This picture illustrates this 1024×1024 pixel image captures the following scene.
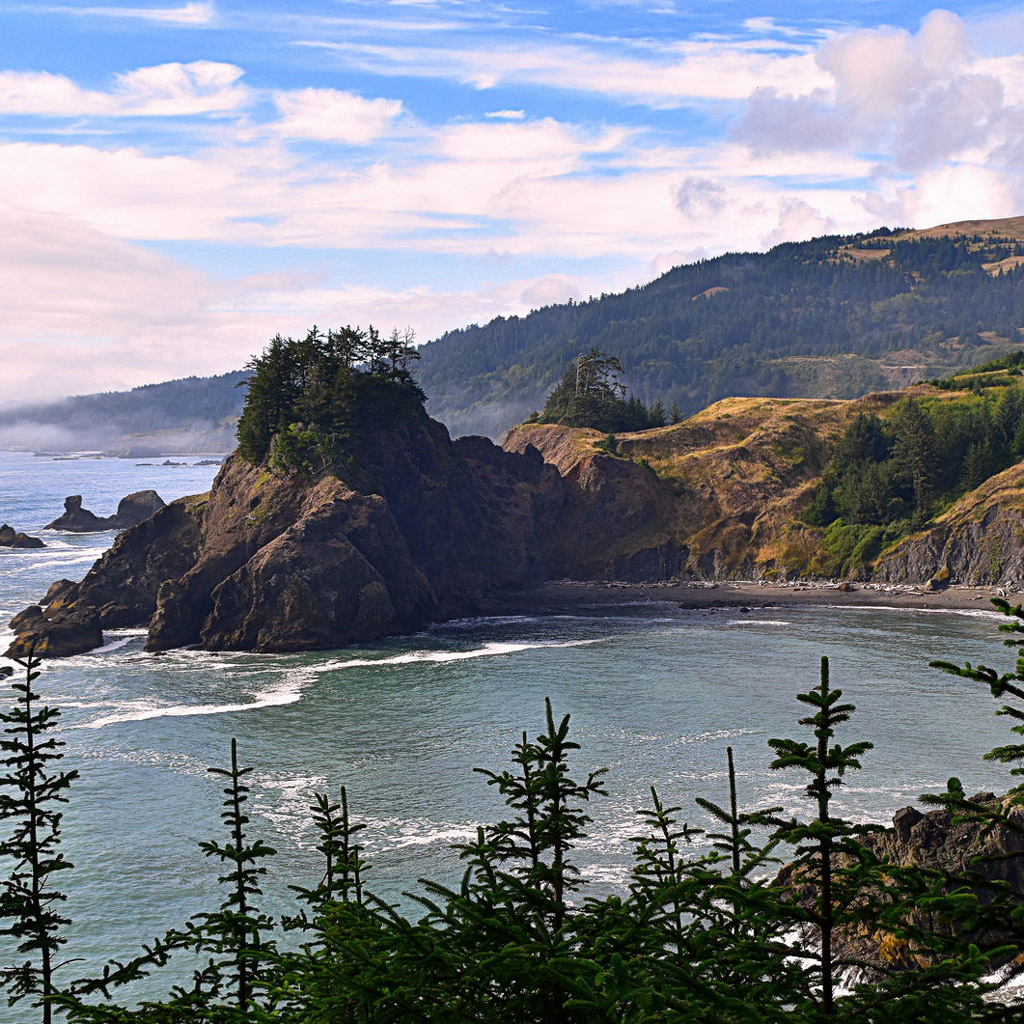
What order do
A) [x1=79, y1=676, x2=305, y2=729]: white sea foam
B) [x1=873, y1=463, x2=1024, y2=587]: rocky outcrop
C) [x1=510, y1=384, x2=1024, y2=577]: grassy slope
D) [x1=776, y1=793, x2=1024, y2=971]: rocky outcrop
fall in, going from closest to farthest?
[x1=776, y1=793, x2=1024, y2=971]: rocky outcrop → [x1=79, y1=676, x2=305, y2=729]: white sea foam → [x1=873, y1=463, x2=1024, y2=587]: rocky outcrop → [x1=510, y1=384, x2=1024, y2=577]: grassy slope

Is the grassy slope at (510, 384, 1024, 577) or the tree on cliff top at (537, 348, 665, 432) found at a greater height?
the tree on cliff top at (537, 348, 665, 432)

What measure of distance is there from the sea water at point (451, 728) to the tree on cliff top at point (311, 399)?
88.1 feet

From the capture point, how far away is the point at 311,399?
128 m

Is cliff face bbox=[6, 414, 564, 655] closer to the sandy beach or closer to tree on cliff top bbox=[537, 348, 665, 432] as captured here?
the sandy beach

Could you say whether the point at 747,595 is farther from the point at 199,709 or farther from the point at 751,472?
the point at 199,709

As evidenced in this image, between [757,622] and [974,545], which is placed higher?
[974,545]

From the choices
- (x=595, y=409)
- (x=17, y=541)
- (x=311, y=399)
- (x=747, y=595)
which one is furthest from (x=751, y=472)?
(x=17, y=541)

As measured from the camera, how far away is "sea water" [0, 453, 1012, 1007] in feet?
178

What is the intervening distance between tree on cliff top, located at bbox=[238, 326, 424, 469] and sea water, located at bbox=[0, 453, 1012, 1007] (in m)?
26.9

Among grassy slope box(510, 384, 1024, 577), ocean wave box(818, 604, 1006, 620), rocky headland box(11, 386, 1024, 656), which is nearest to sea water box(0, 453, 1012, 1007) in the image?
ocean wave box(818, 604, 1006, 620)

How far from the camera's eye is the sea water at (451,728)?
5438 centimetres

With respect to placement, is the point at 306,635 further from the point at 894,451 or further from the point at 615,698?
the point at 894,451

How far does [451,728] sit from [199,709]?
21.3m

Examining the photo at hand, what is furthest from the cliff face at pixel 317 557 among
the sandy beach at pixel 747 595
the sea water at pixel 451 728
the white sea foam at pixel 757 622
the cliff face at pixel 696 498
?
the white sea foam at pixel 757 622
